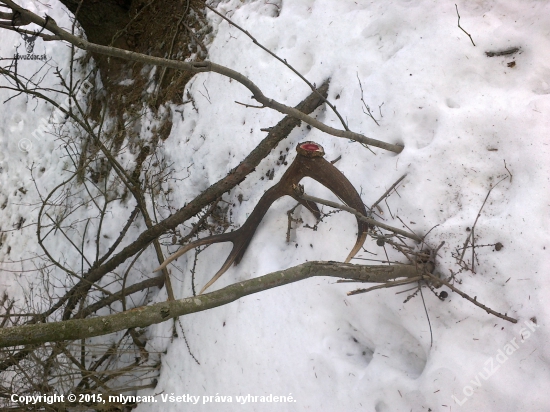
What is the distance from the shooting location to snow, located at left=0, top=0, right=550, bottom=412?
1984mm

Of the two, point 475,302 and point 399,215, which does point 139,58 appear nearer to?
point 399,215

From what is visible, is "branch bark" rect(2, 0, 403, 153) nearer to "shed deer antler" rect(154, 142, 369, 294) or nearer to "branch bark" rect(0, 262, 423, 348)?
"shed deer antler" rect(154, 142, 369, 294)

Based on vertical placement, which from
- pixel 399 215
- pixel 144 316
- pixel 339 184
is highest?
pixel 339 184

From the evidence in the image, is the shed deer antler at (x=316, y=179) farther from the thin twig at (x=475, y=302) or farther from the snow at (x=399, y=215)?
the thin twig at (x=475, y=302)

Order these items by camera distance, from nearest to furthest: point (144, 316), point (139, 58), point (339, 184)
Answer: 1. point (144, 316)
2. point (139, 58)
3. point (339, 184)

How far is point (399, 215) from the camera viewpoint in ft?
7.70

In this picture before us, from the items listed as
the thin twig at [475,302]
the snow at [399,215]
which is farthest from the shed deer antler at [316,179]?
the thin twig at [475,302]

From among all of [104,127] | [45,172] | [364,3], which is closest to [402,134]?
[364,3]

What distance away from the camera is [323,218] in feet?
8.62

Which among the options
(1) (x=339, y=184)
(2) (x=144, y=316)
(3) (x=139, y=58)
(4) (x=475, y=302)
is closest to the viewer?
(2) (x=144, y=316)

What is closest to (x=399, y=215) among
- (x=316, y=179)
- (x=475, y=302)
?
(x=316, y=179)

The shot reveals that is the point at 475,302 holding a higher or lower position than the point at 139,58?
lower

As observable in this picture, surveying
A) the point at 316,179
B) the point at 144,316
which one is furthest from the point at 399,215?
the point at 144,316

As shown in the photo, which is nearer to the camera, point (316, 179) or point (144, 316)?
point (144, 316)
